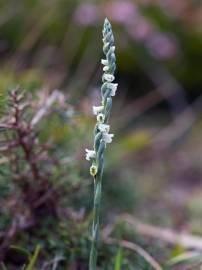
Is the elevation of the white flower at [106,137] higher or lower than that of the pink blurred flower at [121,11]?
lower

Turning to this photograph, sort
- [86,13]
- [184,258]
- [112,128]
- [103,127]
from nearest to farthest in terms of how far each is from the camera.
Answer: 1. [103,127]
2. [184,258]
3. [112,128]
4. [86,13]

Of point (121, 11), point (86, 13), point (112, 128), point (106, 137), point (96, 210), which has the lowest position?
point (96, 210)

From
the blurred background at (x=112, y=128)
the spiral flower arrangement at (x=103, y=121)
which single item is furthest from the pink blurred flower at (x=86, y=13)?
the spiral flower arrangement at (x=103, y=121)

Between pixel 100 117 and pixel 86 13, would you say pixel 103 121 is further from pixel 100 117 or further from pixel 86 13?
pixel 86 13

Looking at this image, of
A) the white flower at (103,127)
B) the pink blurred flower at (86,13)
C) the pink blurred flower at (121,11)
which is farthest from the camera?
the pink blurred flower at (121,11)

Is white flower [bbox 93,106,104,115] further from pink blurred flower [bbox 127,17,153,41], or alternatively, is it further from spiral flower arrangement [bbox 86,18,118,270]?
pink blurred flower [bbox 127,17,153,41]

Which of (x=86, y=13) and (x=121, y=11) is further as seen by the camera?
(x=121, y=11)

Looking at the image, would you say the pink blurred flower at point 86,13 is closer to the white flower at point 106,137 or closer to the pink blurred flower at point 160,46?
the pink blurred flower at point 160,46

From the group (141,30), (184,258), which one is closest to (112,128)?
(184,258)

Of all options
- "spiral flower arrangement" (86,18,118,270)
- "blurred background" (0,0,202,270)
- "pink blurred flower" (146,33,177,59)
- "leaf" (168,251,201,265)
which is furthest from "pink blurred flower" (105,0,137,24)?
"spiral flower arrangement" (86,18,118,270)
